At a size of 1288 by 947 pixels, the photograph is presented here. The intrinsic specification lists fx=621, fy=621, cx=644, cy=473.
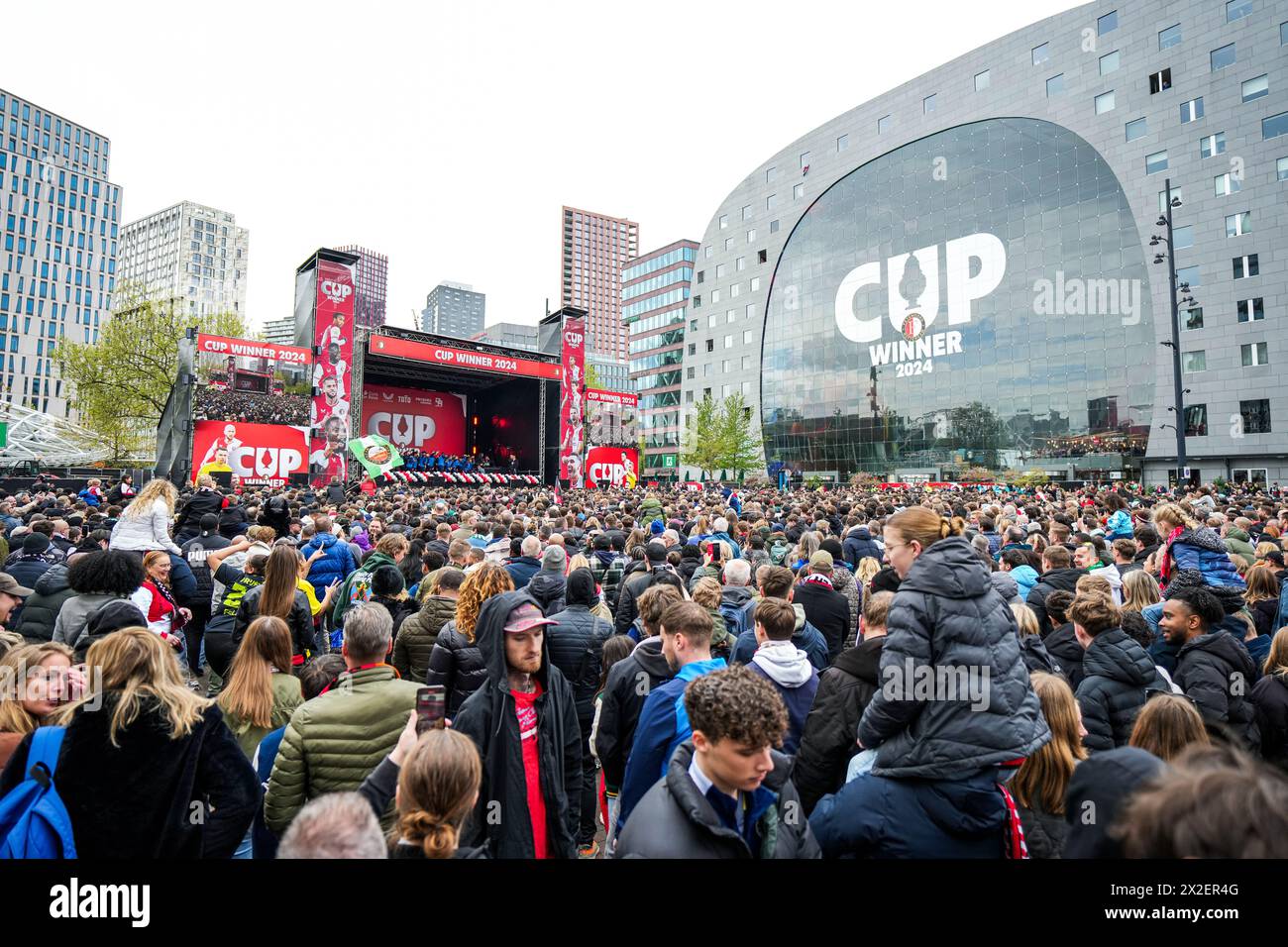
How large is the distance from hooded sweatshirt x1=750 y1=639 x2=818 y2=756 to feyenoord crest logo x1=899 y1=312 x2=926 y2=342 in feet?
150

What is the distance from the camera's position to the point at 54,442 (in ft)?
153

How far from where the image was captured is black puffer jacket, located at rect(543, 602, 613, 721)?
443cm

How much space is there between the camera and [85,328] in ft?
284

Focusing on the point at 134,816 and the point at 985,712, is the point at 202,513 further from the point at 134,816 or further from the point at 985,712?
the point at 985,712

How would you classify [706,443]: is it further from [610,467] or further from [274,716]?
[274,716]

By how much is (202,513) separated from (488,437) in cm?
3329

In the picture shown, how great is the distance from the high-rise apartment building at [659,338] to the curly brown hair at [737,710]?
72832 mm

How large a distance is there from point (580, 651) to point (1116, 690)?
3.23 m

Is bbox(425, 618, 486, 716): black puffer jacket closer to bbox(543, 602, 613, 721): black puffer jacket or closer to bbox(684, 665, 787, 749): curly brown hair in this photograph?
bbox(543, 602, 613, 721): black puffer jacket

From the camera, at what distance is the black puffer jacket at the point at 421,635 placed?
4.66 metres

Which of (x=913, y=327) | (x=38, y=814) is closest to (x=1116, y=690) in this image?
(x=38, y=814)

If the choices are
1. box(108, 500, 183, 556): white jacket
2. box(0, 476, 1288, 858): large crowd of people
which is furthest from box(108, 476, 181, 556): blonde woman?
box(0, 476, 1288, 858): large crowd of people

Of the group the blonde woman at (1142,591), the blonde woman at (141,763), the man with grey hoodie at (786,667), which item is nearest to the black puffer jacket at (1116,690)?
the man with grey hoodie at (786,667)
